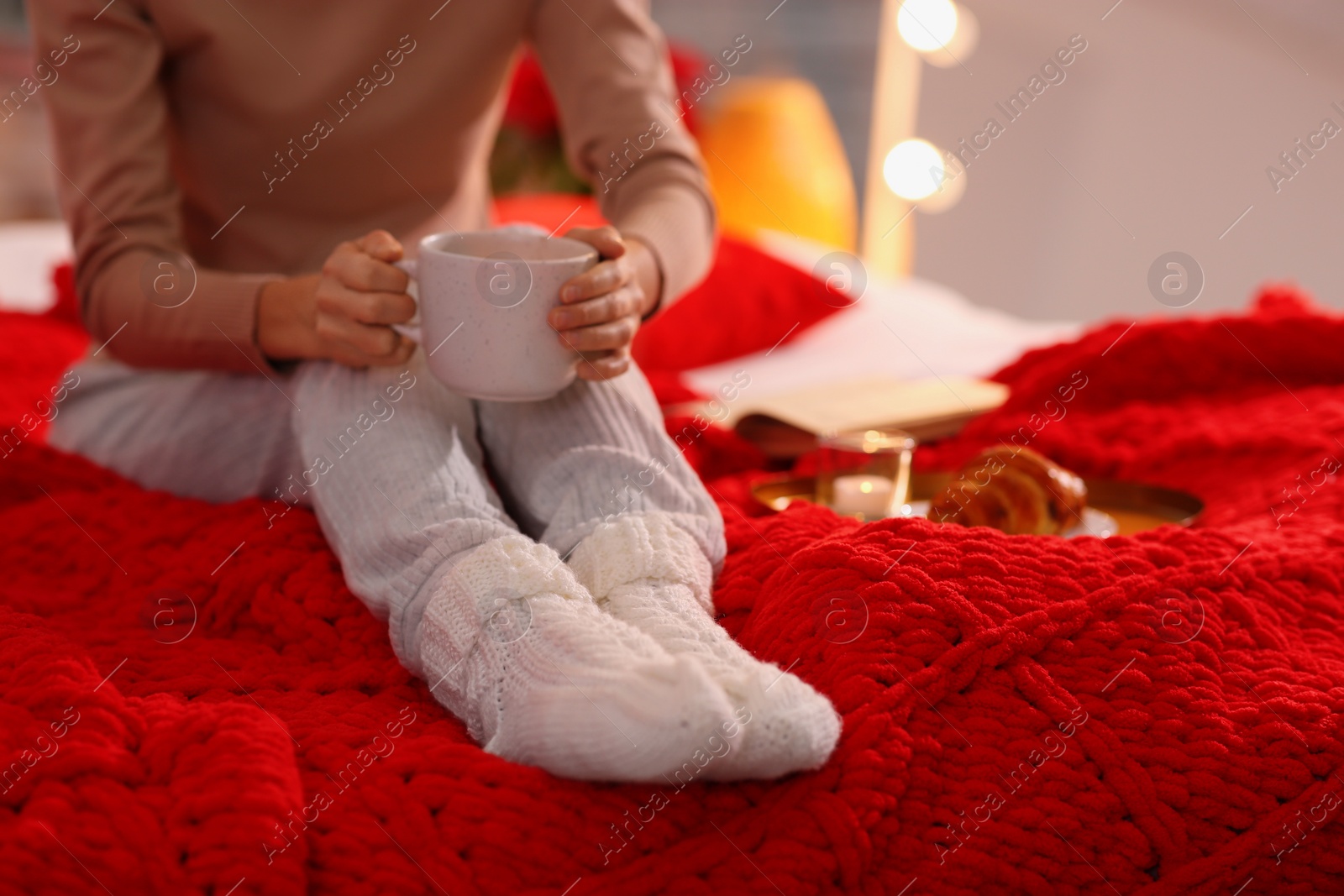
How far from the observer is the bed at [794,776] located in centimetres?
51

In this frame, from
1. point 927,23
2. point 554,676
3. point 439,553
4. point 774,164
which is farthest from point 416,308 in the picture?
point 927,23

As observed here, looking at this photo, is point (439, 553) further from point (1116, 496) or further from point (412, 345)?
point (1116, 496)

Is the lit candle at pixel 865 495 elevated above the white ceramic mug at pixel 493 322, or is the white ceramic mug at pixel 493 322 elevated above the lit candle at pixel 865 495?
the white ceramic mug at pixel 493 322

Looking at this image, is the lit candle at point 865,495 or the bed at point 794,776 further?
the lit candle at point 865,495

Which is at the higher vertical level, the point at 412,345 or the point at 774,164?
the point at 412,345

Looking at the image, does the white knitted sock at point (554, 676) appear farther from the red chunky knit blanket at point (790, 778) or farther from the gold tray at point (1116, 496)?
the gold tray at point (1116, 496)

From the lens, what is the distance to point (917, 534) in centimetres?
65

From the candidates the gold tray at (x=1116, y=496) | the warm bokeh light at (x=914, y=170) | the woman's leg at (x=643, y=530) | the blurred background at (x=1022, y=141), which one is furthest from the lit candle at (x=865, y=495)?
the warm bokeh light at (x=914, y=170)

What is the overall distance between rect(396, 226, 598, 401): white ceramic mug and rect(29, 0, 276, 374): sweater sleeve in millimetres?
203

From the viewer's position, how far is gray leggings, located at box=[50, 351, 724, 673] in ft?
2.10

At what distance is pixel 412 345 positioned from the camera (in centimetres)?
72

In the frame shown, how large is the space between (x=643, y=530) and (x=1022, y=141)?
2.25 meters

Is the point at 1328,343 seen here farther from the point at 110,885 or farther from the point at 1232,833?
the point at 110,885

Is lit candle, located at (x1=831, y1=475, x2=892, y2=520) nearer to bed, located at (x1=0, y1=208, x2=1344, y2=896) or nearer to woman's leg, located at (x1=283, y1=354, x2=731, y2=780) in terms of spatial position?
bed, located at (x1=0, y1=208, x2=1344, y2=896)
